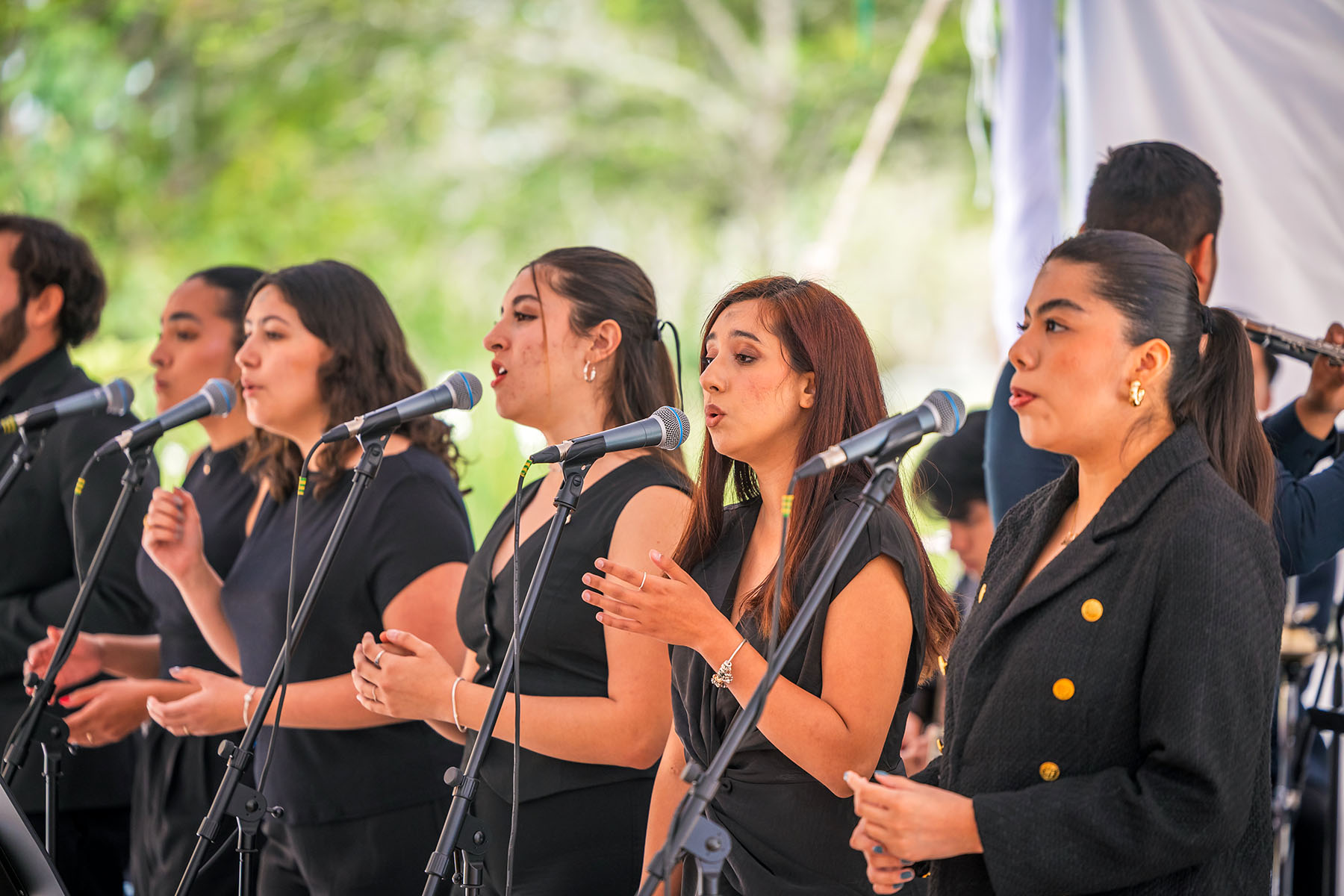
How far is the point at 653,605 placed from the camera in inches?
68.5

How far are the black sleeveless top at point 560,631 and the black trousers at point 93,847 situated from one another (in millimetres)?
1523

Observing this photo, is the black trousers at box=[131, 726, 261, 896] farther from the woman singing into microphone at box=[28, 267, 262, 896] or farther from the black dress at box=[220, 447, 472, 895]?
the black dress at box=[220, 447, 472, 895]

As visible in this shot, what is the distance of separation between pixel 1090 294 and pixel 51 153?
26.6 ft

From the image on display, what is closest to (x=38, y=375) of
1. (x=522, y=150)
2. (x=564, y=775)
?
(x=564, y=775)

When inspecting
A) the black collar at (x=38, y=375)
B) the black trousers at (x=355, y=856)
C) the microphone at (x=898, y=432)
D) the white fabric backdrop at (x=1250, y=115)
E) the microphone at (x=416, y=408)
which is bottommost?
the black trousers at (x=355, y=856)

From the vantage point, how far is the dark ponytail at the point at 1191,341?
5.56 feet

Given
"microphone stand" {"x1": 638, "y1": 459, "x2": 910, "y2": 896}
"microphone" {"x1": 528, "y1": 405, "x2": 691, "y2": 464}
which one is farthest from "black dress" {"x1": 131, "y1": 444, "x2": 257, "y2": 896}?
"microphone stand" {"x1": 638, "y1": 459, "x2": 910, "y2": 896}

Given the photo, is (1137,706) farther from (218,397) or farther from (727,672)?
(218,397)

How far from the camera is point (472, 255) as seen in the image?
11.8 meters

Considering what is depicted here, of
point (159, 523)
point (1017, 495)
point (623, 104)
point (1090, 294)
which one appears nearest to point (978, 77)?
point (1017, 495)

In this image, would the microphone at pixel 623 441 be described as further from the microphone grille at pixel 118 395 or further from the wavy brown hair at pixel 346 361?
the microphone grille at pixel 118 395

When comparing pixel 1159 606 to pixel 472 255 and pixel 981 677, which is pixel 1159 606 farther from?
pixel 472 255

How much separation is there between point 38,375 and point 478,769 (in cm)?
228

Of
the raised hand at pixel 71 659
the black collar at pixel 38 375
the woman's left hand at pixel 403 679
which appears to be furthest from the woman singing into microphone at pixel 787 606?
the black collar at pixel 38 375
